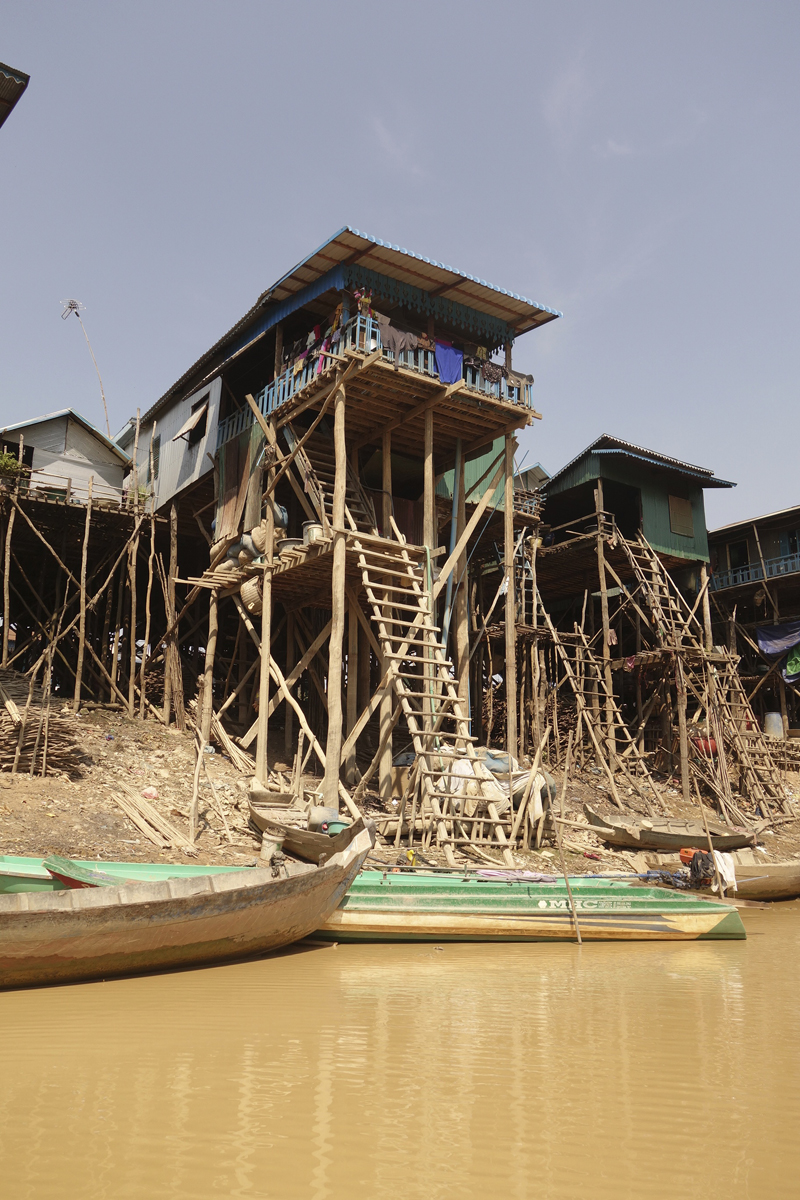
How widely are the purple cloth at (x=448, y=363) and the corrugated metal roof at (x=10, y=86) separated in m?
7.16

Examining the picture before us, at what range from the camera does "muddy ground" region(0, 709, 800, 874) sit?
1163 cm

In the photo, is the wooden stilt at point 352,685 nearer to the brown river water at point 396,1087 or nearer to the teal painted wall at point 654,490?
the brown river water at point 396,1087

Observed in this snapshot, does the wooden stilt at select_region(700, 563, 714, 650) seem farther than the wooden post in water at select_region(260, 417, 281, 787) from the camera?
Yes

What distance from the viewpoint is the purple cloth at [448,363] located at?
15484 mm

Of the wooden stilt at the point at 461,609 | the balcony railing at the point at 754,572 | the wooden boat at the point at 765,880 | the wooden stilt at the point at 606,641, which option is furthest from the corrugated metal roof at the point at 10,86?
the balcony railing at the point at 754,572

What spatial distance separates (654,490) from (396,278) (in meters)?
12.7

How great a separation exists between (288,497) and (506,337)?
553 centimetres

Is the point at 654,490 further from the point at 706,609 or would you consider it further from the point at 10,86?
the point at 10,86

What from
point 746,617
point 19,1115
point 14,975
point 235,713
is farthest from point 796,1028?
point 746,617

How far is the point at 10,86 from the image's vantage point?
38.9 ft

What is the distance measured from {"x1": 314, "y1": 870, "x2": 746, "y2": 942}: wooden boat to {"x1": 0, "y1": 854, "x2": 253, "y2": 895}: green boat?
4.93ft

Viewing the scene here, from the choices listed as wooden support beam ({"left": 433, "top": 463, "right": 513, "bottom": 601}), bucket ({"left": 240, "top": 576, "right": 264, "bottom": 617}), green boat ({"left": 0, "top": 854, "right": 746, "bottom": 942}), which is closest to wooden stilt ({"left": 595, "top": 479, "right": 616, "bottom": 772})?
wooden support beam ({"left": 433, "top": 463, "right": 513, "bottom": 601})

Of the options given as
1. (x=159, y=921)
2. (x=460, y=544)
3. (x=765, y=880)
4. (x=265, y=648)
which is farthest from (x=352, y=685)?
(x=159, y=921)

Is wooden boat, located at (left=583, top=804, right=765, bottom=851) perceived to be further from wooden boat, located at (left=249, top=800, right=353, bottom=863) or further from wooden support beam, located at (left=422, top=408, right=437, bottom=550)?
wooden boat, located at (left=249, top=800, right=353, bottom=863)
